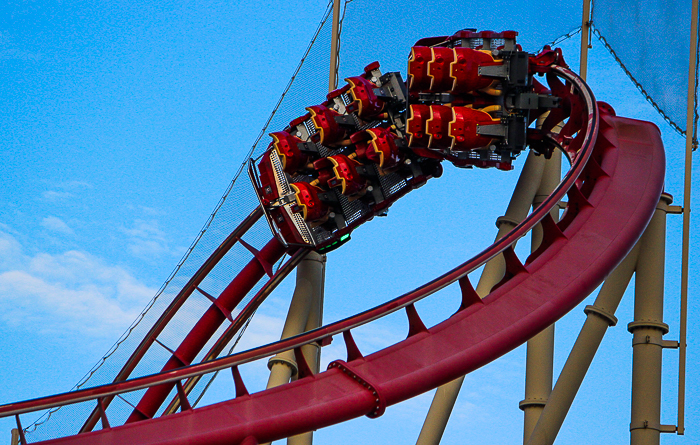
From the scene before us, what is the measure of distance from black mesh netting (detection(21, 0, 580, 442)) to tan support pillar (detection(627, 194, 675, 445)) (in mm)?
2168

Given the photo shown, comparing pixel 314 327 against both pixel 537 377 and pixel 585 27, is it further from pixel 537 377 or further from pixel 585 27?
pixel 585 27

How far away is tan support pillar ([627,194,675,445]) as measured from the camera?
5.92 metres

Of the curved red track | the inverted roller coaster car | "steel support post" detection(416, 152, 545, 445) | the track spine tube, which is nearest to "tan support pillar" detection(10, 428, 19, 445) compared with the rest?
the curved red track

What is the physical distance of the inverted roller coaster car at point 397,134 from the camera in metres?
6.50

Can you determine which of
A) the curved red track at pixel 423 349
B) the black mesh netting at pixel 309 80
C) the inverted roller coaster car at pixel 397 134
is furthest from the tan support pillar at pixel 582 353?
the black mesh netting at pixel 309 80

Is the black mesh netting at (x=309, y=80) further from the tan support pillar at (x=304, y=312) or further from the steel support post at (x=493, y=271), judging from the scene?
the steel support post at (x=493, y=271)

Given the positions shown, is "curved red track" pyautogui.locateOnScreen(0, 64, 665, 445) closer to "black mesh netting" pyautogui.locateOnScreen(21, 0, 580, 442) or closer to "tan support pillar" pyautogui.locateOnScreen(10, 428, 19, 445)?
"tan support pillar" pyautogui.locateOnScreen(10, 428, 19, 445)

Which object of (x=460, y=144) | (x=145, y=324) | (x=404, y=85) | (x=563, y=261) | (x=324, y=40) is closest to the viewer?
(x=563, y=261)

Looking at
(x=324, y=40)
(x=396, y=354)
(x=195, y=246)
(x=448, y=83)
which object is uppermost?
(x=324, y=40)

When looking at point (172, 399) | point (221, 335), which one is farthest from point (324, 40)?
point (172, 399)

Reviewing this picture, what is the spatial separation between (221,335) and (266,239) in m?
0.87

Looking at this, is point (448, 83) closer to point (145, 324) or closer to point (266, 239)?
point (266, 239)

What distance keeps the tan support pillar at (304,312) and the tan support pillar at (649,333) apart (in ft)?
7.34

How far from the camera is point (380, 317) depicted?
5062 millimetres
